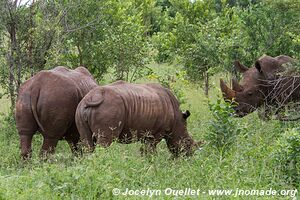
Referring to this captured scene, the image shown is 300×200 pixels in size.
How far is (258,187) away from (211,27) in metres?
9.77

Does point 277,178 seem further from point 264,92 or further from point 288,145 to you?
point 264,92

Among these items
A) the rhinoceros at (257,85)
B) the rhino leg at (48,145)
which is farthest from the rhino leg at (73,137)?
the rhinoceros at (257,85)

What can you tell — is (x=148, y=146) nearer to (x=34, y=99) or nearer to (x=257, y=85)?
(x=34, y=99)

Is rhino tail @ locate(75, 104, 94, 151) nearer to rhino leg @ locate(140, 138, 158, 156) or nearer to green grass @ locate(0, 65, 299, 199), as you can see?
green grass @ locate(0, 65, 299, 199)

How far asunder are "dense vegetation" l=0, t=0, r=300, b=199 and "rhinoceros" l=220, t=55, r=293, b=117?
0.37 m

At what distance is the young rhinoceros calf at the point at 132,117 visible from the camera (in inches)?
317

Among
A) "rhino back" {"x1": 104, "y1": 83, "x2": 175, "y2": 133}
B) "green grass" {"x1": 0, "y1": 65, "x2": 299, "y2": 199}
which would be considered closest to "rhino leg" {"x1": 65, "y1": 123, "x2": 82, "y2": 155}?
"green grass" {"x1": 0, "y1": 65, "x2": 299, "y2": 199}

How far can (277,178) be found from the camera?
664cm

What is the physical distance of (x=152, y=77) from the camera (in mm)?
13633

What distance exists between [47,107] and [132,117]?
4.55 feet

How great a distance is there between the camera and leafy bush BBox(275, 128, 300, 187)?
665 cm

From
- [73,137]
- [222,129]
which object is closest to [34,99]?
[73,137]

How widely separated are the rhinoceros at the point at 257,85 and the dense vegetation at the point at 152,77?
0.37 metres

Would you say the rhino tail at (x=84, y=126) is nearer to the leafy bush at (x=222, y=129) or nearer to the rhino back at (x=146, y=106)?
the rhino back at (x=146, y=106)
